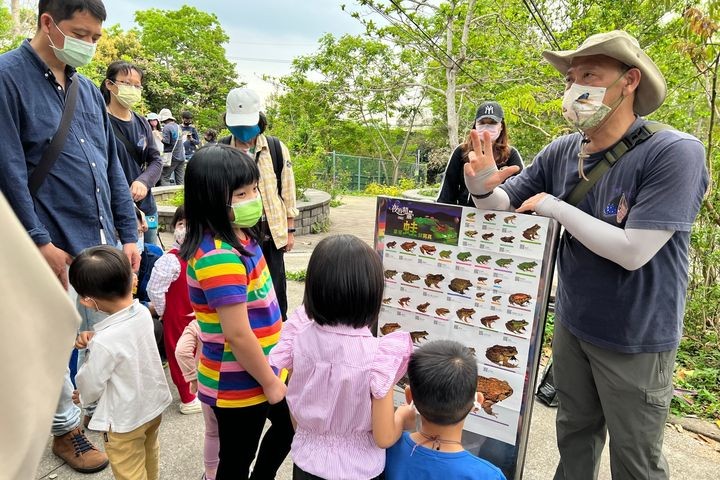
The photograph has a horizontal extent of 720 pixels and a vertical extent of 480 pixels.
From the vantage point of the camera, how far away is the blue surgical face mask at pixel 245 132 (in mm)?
3223

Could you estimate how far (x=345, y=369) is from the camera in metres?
1.41

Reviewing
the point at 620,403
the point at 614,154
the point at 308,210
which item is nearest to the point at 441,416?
the point at 620,403

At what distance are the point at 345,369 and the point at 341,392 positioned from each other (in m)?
0.07

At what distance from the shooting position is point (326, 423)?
1.44m

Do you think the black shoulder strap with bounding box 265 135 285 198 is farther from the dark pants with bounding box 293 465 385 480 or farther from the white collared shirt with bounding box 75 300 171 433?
the dark pants with bounding box 293 465 385 480

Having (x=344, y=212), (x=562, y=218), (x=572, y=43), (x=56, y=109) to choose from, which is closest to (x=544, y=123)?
(x=572, y=43)

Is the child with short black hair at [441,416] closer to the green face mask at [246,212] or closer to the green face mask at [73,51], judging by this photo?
the green face mask at [246,212]

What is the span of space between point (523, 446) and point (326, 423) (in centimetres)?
100

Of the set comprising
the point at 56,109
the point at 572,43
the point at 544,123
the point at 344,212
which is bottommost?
the point at 344,212

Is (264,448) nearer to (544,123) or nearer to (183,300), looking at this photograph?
(183,300)

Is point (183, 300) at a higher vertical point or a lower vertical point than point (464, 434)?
higher

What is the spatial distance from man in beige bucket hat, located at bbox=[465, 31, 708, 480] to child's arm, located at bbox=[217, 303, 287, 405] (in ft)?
3.83

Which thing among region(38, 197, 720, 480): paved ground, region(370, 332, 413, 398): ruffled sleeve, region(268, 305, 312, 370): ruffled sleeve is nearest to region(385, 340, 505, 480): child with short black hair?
region(370, 332, 413, 398): ruffled sleeve

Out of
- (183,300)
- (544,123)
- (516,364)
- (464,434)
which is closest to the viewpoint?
(516,364)
